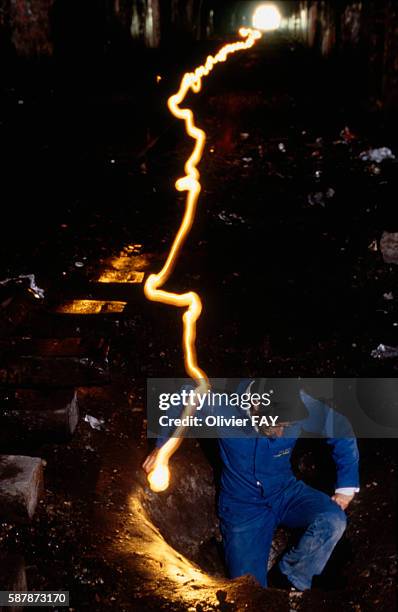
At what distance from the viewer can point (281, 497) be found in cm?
459

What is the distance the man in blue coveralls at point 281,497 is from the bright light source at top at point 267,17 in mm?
43546

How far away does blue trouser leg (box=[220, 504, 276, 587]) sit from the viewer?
174 inches

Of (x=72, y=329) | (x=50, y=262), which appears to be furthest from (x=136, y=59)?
(x=72, y=329)

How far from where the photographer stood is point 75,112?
11086mm

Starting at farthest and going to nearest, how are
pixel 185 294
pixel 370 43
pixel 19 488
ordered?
pixel 370 43 < pixel 185 294 < pixel 19 488

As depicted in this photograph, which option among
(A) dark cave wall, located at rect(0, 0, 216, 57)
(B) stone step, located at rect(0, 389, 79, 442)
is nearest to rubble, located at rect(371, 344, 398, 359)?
(B) stone step, located at rect(0, 389, 79, 442)

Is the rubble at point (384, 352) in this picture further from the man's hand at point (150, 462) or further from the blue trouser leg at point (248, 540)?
the man's hand at point (150, 462)

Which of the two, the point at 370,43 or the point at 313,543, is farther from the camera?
the point at 370,43

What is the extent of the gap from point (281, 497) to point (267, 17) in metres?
44.8

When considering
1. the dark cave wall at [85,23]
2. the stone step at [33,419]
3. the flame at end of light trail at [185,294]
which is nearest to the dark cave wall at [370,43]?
the flame at end of light trail at [185,294]

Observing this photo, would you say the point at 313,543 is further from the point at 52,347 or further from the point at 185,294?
the point at 185,294

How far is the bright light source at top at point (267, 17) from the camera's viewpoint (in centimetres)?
4178

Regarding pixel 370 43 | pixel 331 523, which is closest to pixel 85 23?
pixel 370 43

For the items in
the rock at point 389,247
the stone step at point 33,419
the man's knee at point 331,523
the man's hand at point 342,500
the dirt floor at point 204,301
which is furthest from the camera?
the rock at point 389,247
